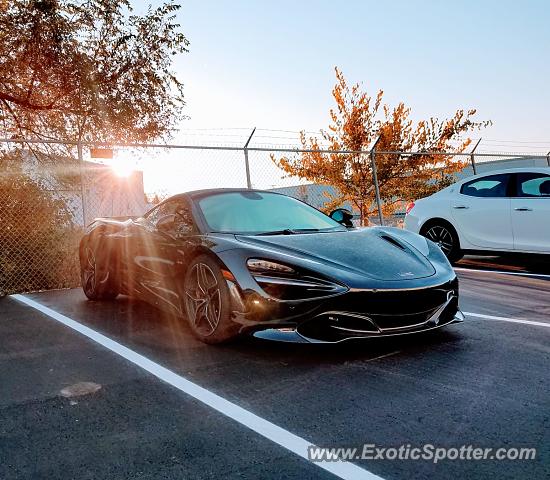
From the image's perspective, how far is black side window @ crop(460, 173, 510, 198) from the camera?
821 cm

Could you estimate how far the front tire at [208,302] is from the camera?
4027 mm

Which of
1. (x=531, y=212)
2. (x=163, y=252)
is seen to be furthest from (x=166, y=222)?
(x=531, y=212)

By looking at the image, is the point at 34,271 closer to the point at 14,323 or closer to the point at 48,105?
the point at 14,323

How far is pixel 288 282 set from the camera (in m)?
3.77

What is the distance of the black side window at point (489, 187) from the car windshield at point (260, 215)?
4.06 m

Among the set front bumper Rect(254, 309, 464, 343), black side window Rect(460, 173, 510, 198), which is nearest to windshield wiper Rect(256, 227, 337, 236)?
front bumper Rect(254, 309, 464, 343)

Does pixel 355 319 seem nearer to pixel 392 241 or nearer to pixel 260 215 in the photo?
pixel 392 241

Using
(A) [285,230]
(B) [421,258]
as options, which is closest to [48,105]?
(A) [285,230]

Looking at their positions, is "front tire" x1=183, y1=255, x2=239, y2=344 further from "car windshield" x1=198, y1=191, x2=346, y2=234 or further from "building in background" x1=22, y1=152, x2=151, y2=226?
"building in background" x1=22, y1=152, x2=151, y2=226

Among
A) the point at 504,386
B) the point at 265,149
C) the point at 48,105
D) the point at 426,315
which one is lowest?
the point at 504,386

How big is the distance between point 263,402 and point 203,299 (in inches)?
55.6

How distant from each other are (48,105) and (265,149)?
16.3 feet

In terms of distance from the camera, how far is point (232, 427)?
271cm

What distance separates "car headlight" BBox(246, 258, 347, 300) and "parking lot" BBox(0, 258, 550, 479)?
0.48m
